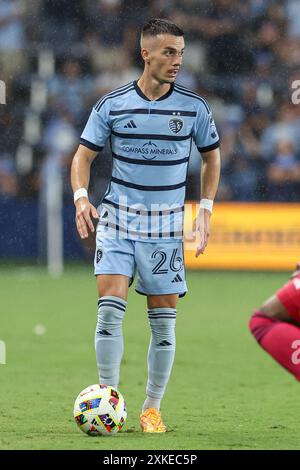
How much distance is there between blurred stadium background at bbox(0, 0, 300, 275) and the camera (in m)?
17.3

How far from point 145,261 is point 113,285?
0.77ft

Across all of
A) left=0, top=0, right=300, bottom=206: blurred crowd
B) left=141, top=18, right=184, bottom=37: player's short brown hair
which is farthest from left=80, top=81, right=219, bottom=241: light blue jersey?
left=0, top=0, right=300, bottom=206: blurred crowd

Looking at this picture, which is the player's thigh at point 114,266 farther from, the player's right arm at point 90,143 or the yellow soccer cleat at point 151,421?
the yellow soccer cleat at point 151,421

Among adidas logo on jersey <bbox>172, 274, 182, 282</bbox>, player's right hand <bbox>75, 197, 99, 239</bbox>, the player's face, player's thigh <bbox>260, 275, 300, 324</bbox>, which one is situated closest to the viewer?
player's thigh <bbox>260, 275, 300, 324</bbox>

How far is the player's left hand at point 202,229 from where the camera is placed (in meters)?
6.06

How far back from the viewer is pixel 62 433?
5664 millimetres

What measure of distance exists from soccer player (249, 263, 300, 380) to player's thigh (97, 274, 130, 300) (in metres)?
1.21

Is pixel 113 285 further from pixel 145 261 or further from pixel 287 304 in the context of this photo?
pixel 287 304

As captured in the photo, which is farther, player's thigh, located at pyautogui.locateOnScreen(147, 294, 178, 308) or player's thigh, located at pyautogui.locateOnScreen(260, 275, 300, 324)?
player's thigh, located at pyautogui.locateOnScreen(147, 294, 178, 308)

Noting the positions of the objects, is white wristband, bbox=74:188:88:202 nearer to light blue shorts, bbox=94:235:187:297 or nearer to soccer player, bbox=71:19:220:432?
soccer player, bbox=71:19:220:432

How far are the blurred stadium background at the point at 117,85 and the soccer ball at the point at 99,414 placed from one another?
11.5 meters

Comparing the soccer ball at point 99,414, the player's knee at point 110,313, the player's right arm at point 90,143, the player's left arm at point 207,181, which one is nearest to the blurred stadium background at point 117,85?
the player's left arm at point 207,181

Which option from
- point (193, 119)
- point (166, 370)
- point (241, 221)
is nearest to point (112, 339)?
point (166, 370)

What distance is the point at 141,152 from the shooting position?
6004 millimetres
